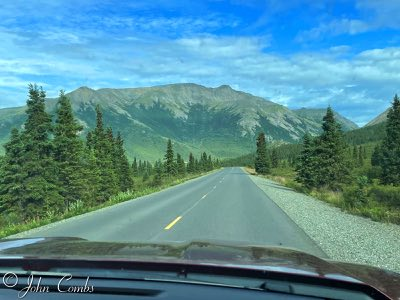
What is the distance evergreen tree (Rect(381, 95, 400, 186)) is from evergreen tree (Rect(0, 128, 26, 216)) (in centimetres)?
3565

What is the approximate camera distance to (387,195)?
2166 cm

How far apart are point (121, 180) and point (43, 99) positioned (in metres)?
30.7

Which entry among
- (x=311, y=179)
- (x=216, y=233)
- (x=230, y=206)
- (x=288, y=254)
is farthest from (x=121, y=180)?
(x=288, y=254)

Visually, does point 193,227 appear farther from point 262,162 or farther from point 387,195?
point 262,162

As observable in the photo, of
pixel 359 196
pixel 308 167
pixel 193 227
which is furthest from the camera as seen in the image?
Answer: pixel 308 167

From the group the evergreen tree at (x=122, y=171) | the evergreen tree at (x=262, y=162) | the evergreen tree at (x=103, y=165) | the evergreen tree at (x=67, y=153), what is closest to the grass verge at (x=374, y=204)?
the evergreen tree at (x=67, y=153)

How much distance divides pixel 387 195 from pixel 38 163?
25.7 metres

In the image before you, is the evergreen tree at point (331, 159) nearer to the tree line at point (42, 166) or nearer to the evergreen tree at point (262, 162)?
the tree line at point (42, 166)

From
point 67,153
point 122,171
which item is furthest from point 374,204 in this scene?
point 122,171

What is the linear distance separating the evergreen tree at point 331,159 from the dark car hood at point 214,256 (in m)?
37.2

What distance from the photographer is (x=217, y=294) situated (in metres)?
2.34

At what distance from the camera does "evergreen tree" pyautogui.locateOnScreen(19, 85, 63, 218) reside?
36.2 m

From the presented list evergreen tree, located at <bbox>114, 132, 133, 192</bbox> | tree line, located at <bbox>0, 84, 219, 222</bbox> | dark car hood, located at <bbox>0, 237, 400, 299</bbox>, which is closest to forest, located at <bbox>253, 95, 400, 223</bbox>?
dark car hood, located at <bbox>0, 237, 400, 299</bbox>

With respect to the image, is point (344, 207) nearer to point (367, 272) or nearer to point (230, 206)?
point (230, 206)
